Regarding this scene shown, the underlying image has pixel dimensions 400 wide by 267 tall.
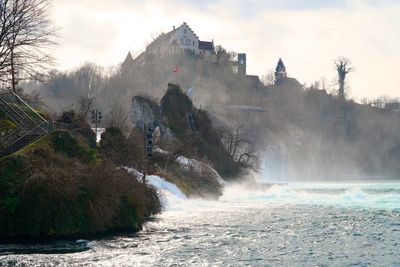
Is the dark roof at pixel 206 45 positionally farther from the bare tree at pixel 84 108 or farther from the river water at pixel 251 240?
the river water at pixel 251 240

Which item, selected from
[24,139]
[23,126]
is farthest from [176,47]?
[24,139]

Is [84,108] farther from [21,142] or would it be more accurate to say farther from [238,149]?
[21,142]

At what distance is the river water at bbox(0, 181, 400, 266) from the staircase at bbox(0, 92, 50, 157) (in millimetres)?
8233

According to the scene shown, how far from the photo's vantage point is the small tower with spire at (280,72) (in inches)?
6543

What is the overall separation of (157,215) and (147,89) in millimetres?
89923

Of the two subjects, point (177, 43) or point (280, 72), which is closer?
A: point (177, 43)

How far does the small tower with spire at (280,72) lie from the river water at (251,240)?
123 m

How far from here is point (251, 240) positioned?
26.9 metres

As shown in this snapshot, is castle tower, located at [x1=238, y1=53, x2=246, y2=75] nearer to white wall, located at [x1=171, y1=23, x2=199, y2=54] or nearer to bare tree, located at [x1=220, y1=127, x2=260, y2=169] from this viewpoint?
white wall, located at [x1=171, y1=23, x2=199, y2=54]

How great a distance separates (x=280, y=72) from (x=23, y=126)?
14084 centimetres

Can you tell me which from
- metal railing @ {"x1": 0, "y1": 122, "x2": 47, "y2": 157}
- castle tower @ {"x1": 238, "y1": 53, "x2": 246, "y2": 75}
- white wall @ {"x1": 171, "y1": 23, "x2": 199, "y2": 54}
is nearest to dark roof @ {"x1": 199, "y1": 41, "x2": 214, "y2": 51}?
white wall @ {"x1": 171, "y1": 23, "x2": 199, "y2": 54}

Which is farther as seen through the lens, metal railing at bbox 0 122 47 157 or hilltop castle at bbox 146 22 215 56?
hilltop castle at bbox 146 22 215 56

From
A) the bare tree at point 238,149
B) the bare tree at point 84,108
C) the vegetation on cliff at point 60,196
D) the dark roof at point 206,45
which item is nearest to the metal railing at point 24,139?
the vegetation on cliff at point 60,196

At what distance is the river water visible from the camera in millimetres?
21812
